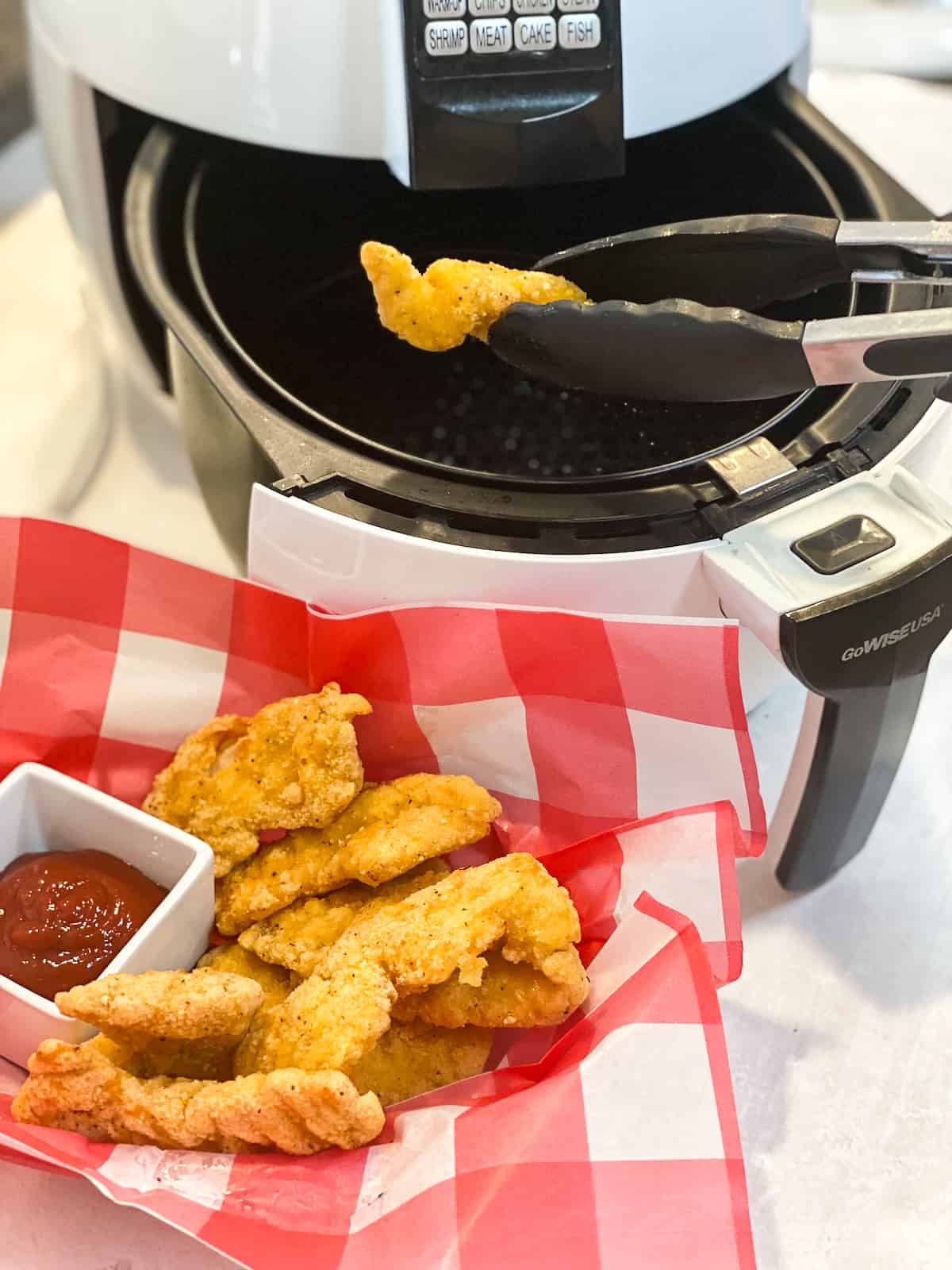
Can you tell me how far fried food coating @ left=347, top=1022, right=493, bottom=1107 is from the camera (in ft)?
1.72

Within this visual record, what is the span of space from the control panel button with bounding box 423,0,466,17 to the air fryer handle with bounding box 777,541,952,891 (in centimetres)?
35

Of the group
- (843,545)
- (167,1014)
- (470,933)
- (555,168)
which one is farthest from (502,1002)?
(555,168)

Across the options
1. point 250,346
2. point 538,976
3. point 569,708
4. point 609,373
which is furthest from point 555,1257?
point 250,346

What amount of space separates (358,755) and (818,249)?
0.32 metres

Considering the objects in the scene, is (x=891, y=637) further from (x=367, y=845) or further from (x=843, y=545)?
(x=367, y=845)

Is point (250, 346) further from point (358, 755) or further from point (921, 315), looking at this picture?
point (921, 315)

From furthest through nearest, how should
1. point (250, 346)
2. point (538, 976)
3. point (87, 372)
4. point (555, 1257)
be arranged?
point (87, 372) → point (250, 346) → point (538, 976) → point (555, 1257)

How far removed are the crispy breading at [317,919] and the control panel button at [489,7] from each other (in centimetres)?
42

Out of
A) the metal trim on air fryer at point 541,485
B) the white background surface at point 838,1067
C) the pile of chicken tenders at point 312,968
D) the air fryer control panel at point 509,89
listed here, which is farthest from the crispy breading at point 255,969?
the air fryer control panel at point 509,89

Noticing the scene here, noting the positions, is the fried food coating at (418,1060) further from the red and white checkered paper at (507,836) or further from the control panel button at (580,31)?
the control panel button at (580,31)

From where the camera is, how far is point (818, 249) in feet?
1.80

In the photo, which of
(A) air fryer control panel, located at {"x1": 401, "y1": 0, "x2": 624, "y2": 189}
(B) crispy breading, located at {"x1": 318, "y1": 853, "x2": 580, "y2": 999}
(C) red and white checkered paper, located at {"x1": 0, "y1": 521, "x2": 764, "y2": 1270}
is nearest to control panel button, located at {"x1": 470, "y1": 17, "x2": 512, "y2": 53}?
(A) air fryer control panel, located at {"x1": 401, "y1": 0, "x2": 624, "y2": 189}

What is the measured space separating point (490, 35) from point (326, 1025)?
478mm

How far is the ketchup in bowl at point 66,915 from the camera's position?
54 centimetres
